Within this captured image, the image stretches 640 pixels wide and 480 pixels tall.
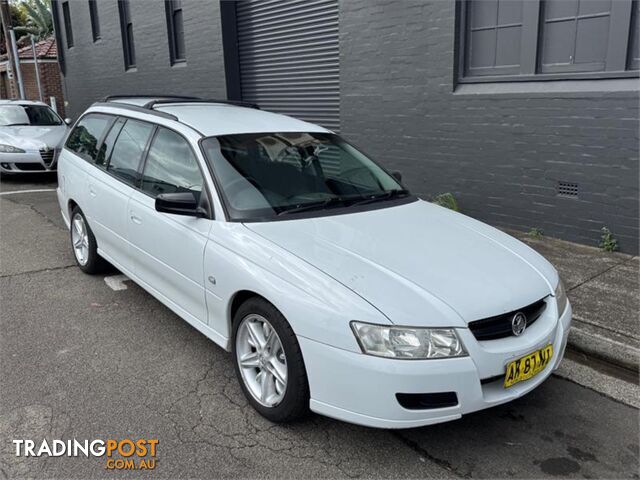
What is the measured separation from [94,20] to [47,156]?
7037 mm

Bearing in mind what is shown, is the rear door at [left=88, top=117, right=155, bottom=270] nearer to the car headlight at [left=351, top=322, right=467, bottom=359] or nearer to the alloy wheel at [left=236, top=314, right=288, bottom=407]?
the alloy wheel at [left=236, top=314, right=288, bottom=407]

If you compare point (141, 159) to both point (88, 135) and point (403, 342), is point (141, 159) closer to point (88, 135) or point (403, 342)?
point (88, 135)

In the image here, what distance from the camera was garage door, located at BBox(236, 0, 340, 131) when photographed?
9.04m

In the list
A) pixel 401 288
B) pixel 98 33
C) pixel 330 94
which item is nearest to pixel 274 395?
pixel 401 288

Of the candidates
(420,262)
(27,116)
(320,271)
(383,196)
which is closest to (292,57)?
(27,116)

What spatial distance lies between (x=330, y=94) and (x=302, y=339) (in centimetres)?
703

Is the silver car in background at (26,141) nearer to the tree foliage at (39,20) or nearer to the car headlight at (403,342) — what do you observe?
the car headlight at (403,342)

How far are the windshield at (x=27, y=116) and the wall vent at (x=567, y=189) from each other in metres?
10.5

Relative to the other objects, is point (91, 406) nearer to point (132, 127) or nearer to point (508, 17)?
point (132, 127)

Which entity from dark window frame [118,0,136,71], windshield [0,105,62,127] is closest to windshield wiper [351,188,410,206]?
windshield [0,105,62,127]

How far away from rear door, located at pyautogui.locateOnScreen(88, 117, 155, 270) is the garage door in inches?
187

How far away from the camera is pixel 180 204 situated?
11.5ft

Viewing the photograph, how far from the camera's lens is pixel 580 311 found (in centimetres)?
438

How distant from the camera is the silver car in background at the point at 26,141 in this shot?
1079 cm
